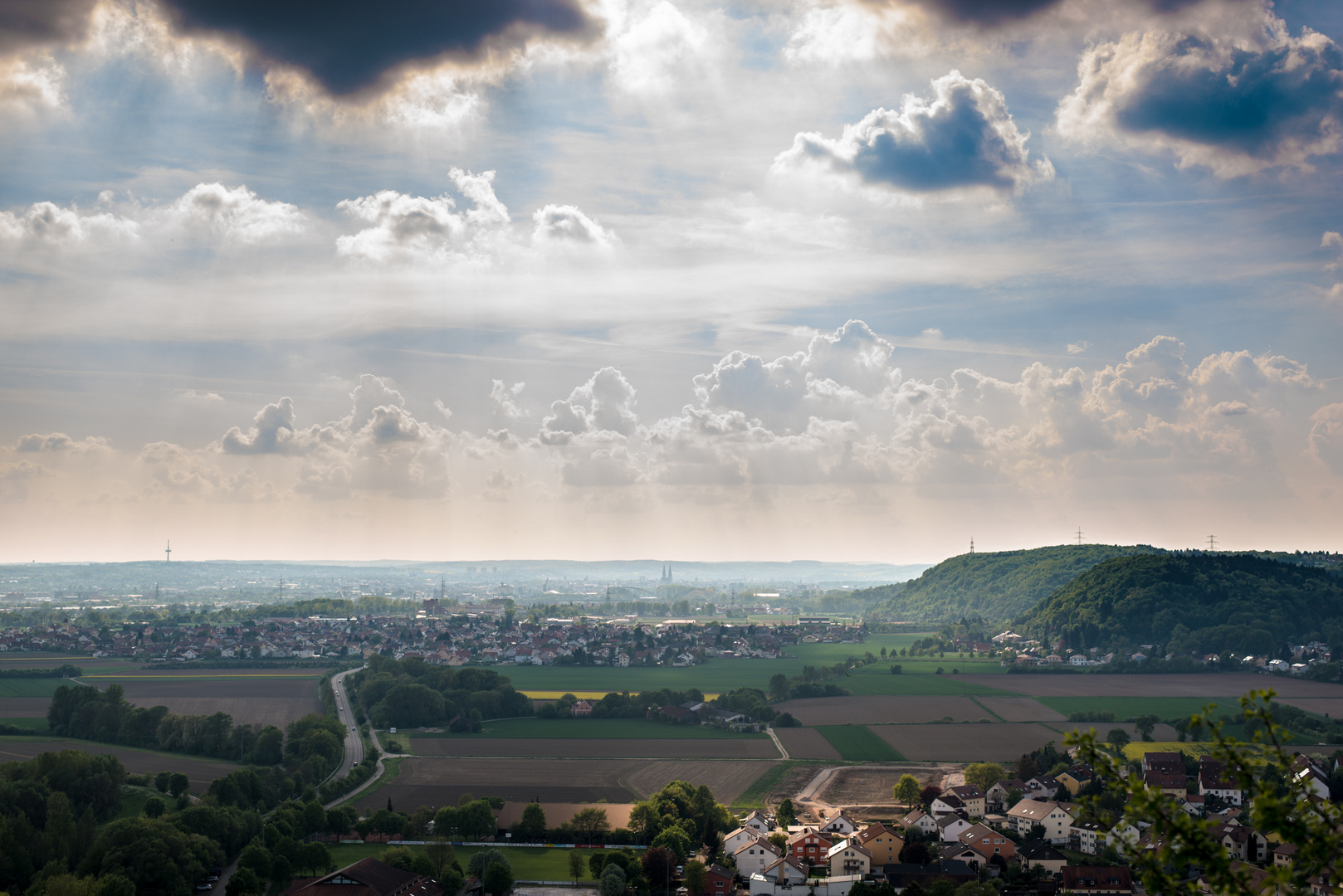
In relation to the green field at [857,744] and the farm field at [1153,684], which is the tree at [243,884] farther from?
the farm field at [1153,684]

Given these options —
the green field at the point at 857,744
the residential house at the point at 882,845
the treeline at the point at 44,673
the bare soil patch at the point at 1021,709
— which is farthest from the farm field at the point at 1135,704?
the treeline at the point at 44,673

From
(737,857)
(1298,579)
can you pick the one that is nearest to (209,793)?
(737,857)

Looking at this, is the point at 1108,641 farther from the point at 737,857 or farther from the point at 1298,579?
the point at 737,857

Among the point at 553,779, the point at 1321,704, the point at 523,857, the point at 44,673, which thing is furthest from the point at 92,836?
the point at 1321,704

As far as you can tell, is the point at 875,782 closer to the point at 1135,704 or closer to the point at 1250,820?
the point at 1135,704

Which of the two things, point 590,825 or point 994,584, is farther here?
point 994,584
